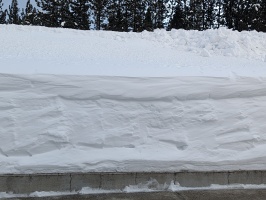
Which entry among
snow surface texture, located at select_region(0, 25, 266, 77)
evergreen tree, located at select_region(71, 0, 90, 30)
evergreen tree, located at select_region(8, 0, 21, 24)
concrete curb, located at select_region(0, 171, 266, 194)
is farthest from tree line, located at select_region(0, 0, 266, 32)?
concrete curb, located at select_region(0, 171, 266, 194)

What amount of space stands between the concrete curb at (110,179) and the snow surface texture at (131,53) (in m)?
1.58

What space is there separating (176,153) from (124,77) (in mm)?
1388

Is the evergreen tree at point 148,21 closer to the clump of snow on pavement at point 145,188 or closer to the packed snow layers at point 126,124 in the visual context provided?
the packed snow layers at point 126,124

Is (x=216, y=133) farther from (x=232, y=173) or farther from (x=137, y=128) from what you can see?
(x=137, y=128)

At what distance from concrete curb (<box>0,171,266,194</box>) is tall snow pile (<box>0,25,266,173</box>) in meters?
0.11

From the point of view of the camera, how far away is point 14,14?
126ft

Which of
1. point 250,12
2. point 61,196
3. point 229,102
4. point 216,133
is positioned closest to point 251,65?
point 229,102

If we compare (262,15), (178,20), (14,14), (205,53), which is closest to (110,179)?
(205,53)

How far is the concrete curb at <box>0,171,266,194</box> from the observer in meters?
4.48

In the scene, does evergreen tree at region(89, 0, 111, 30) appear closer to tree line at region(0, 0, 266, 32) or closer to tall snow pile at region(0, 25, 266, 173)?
tree line at region(0, 0, 266, 32)

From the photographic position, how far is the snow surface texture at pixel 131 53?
586 cm

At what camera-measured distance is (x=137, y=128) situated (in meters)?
5.20

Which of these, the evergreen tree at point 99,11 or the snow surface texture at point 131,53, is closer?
the snow surface texture at point 131,53

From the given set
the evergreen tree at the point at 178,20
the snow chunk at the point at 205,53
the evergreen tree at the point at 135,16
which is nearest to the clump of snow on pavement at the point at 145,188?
the snow chunk at the point at 205,53
